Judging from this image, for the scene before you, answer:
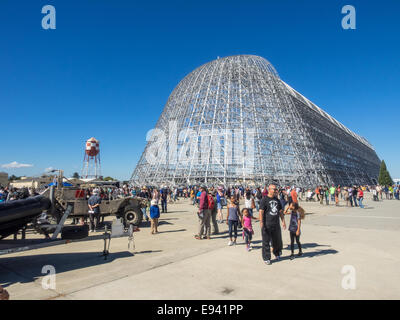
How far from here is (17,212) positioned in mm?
4664

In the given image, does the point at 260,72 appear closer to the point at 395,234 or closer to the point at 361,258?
the point at 395,234

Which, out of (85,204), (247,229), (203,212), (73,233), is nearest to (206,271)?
(247,229)

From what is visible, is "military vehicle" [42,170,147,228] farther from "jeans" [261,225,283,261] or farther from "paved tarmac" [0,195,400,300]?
"jeans" [261,225,283,261]

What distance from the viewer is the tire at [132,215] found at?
11.0 m

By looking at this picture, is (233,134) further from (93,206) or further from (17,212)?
(17,212)

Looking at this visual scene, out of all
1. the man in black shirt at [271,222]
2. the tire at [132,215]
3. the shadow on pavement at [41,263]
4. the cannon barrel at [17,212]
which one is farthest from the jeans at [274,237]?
the tire at [132,215]

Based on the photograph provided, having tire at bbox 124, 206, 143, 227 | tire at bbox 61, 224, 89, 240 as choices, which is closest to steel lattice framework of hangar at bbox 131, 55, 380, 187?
tire at bbox 124, 206, 143, 227

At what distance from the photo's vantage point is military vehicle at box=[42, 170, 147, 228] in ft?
31.9

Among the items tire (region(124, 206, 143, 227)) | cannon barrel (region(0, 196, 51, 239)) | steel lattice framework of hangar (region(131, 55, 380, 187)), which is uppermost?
steel lattice framework of hangar (region(131, 55, 380, 187))

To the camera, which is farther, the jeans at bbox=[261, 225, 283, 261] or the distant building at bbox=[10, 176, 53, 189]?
the distant building at bbox=[10, 176, 53, 189]

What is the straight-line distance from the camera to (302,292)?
12.5ft

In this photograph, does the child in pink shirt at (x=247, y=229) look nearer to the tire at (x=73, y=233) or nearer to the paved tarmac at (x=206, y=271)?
the paved tarmac at (x=206, y=271)

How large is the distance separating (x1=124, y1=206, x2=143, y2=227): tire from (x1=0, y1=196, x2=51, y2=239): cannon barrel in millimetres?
5913
